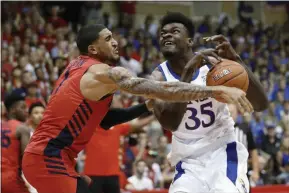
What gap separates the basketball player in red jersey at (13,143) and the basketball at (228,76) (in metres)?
3.02

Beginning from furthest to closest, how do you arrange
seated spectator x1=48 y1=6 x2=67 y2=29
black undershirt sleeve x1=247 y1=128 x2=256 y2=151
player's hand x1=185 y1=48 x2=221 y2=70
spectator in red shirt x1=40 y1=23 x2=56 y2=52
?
seated spectator x1=48 y1=6 x2=67 y2=29
spectator in red shirt x1=40 y1=23 x2=56 y2=52
black undershirt sleeve x1=247 y1=128 x2=256 y2=151
player's hand x1=185 y1=48 x2=221 y2=70

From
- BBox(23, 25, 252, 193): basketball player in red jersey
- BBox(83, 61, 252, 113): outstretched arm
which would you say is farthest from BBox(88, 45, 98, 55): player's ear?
BBox(83, 61, 252, 113): outstretched arm

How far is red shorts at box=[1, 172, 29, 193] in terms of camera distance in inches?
304

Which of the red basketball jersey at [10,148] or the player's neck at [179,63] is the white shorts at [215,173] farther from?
the red basketball jersey at [10,148]

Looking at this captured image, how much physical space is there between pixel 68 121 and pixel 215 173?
132 centimetres

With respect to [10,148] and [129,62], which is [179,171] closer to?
[10,148]

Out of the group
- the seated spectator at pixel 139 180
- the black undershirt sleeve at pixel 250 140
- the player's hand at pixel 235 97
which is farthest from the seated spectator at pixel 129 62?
the player's hand at pixel 235 97

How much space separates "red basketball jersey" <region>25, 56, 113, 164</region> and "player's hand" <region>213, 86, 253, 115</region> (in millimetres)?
917

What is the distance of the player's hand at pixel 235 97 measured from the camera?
4.28 meters

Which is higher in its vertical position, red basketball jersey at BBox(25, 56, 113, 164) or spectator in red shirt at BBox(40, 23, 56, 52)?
red basketball jersey at BBox(25, 56, 113, 164)

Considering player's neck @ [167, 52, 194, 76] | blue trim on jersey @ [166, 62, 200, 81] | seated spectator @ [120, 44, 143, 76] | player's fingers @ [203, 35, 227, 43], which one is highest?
player's fingers @ [203, 35, 227, 43]

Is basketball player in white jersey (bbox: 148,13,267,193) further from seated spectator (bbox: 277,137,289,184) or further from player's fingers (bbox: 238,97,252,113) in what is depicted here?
seated spectator (bbox: 277,137,289,184)

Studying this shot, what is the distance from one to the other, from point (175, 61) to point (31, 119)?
9.89ft

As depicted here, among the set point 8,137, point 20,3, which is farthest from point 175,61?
point 20,3
